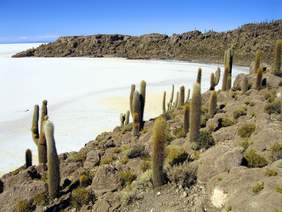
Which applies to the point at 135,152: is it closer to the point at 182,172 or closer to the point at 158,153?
the point at 158,153

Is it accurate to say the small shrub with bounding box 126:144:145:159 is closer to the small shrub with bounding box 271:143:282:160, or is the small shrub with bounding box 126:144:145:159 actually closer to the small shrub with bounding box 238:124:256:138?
the small shrub with bounding box 238:124:256:138

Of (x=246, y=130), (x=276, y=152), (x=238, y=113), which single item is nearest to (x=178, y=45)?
(x=238, y=113)

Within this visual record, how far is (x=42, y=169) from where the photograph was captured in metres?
13.8

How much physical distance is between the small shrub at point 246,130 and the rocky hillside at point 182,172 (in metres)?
0.03

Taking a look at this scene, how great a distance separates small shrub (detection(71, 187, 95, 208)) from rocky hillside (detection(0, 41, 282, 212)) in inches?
1.0

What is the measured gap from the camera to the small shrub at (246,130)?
12.3 m

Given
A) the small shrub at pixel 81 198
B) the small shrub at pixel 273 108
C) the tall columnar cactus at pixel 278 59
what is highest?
the tall columnar cactus at pixel 278 59

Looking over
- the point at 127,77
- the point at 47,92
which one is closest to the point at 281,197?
the point at 47,92

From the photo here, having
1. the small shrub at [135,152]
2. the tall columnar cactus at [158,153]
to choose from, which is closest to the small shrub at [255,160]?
the tall columnar cactus at [158,153]

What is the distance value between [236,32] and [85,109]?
187 feet

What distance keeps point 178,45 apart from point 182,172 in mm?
77598

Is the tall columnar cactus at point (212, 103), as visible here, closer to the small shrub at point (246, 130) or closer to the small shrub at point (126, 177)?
the small shrub at point (246, 130)

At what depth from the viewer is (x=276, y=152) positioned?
9.92 metres

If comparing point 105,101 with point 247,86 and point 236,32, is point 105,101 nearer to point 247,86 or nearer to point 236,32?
point 247,86
